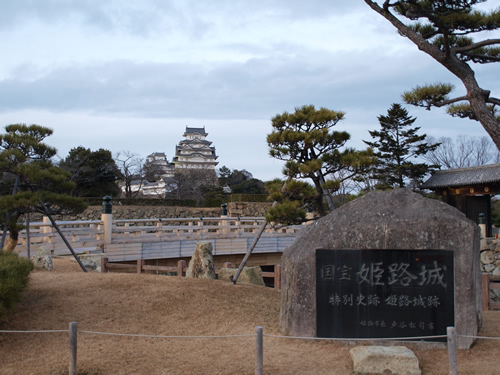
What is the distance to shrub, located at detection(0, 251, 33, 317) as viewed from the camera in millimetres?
6387

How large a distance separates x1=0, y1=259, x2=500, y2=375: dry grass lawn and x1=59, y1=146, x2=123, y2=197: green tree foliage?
2578 centimetres

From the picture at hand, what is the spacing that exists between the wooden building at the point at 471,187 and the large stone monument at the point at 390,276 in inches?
653

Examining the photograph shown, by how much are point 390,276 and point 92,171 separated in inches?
1258

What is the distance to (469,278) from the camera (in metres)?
6.07

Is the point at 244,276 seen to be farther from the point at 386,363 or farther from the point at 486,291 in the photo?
the point at 386,363

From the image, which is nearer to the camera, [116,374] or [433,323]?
[116,374]

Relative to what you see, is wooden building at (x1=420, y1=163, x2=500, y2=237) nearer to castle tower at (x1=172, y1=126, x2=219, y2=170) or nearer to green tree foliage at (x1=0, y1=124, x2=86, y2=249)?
green tree foliage at (x1=0, y1=124, x2=86, y2=249)

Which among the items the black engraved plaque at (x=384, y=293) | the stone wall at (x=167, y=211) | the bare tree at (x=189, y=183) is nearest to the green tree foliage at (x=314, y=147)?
the black engraved plaque at (x=384, y=293)

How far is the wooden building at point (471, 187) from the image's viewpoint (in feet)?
70.1

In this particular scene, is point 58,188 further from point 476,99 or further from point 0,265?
point 476,99

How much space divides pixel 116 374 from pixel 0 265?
2945 millimetres

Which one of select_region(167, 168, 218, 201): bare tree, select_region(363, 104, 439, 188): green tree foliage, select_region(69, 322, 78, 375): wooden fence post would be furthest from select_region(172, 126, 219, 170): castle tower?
select_region(69, 322, 78, 375): wooden fence post

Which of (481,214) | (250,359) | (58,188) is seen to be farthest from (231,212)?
(250,359)

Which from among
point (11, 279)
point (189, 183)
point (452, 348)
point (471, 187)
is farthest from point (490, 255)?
point (189, 183)
